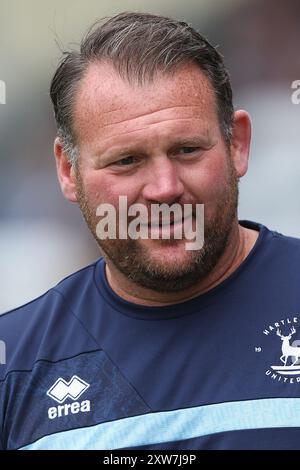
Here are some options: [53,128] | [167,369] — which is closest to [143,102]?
[167,369]

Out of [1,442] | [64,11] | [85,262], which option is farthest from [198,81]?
[64,11]

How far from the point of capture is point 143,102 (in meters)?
1.54

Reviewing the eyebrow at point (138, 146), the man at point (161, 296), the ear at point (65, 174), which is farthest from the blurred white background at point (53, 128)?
the eyebrow at point (138, 146)

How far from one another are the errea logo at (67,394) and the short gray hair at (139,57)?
48cm

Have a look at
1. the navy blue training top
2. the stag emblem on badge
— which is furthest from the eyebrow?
the stag emblem on badge

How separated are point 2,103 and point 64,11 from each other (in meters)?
0.55

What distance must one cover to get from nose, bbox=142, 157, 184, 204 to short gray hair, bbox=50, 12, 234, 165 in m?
0.18

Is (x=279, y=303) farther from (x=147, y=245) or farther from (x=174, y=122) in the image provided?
(x=174, y=122)

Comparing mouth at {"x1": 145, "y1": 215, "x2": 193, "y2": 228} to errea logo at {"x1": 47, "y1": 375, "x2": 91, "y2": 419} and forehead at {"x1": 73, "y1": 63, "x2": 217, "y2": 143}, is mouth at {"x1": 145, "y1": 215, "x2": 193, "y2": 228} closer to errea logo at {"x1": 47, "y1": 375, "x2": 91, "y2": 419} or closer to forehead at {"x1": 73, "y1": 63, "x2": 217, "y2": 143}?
forehead at {"x1": 73, "y1": 63, "x2": 217, "y2": 143}

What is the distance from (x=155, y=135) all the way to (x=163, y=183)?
0.35 ft

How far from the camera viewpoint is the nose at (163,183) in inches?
57.4

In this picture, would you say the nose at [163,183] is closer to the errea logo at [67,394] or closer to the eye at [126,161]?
the eye at [126,161]

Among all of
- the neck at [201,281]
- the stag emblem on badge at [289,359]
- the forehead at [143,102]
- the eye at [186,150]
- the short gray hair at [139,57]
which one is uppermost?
the short gray hair at [139,57]

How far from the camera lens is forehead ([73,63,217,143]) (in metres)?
1.53
